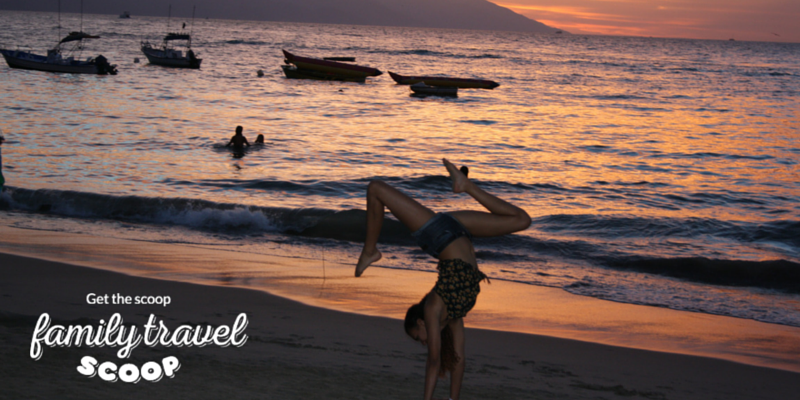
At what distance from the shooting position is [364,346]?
→ 5871mm

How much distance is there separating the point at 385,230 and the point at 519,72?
186 feet

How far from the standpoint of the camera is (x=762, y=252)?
453 inches

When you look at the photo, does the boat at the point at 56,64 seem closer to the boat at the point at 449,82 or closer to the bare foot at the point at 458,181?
the boat at the point at 449,82

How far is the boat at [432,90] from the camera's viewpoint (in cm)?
4147

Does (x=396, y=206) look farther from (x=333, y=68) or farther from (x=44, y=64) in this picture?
(x=44, y=64)

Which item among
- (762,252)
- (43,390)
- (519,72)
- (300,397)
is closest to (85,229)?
(43,390)

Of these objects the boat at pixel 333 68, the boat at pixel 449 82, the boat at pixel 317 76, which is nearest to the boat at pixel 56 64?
the boat at pixel 317 76

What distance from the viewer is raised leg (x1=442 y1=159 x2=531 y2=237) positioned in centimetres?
380

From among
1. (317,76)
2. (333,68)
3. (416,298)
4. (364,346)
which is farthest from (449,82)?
(364,346)

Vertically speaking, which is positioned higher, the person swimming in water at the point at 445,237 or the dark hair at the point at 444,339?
the person swimming in water at the point at 445,237

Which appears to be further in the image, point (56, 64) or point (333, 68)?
point (333, 68)

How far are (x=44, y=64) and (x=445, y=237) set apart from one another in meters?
48.6

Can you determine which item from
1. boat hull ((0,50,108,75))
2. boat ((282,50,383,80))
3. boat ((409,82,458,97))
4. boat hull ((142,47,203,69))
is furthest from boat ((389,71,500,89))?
boat hull ((0,50,108,75))

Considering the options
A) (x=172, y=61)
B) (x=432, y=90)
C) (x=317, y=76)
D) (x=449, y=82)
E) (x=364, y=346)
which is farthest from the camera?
(x=172, y=61)
